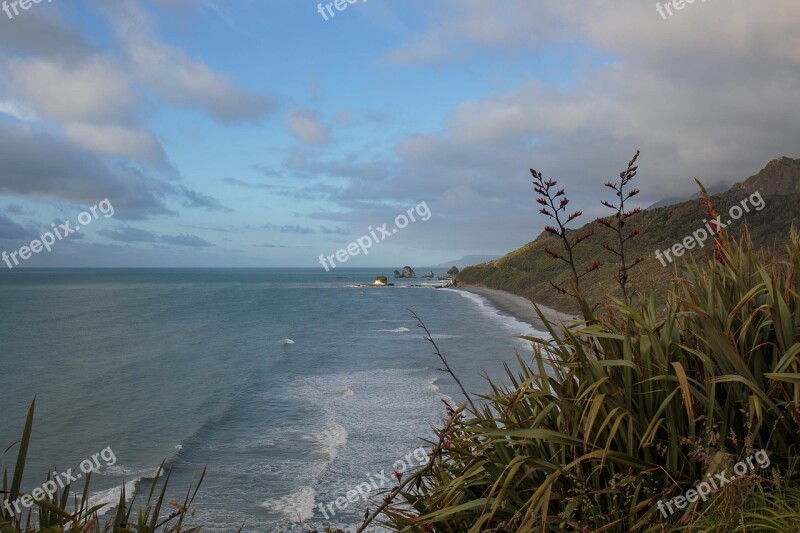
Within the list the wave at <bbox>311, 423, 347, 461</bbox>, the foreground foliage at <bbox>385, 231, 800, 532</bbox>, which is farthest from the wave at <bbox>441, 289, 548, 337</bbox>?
the foreground foliage at <bbox>385, 231, 800, 532</bbox>

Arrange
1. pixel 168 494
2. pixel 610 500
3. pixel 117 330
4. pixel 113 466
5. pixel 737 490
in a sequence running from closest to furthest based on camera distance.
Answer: pixel 737 490
pixel 610 500
pixel 168 494
pixel 113 466
pixel 117 330

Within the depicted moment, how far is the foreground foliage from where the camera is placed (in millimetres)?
2662

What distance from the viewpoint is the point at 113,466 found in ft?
48.2

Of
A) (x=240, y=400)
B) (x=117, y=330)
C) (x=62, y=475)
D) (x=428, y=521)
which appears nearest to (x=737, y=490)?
(x=428, y=521)

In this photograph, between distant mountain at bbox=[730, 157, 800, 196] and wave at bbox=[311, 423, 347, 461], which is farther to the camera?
distant mountain at bbox=[730, 157, 800, 196]

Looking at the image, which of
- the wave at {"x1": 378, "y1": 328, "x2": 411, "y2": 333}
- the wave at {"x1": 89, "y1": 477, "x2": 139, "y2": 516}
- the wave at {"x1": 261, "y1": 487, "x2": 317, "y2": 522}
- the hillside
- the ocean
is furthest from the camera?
the hillside

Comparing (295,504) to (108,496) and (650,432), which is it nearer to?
(108,496)

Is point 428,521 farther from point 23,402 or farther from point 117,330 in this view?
point 117,330

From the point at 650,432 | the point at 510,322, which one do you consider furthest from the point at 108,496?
the point at 510,322

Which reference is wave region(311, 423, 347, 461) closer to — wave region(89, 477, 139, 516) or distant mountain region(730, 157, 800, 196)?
wave region(89, 477, 139, 516)

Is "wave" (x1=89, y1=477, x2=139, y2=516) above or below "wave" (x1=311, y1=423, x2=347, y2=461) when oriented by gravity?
above

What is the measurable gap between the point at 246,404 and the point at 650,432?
19.3 meters

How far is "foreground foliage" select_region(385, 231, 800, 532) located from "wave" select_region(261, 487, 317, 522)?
882 centimetres

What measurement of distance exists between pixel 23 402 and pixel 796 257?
24.8 metres
